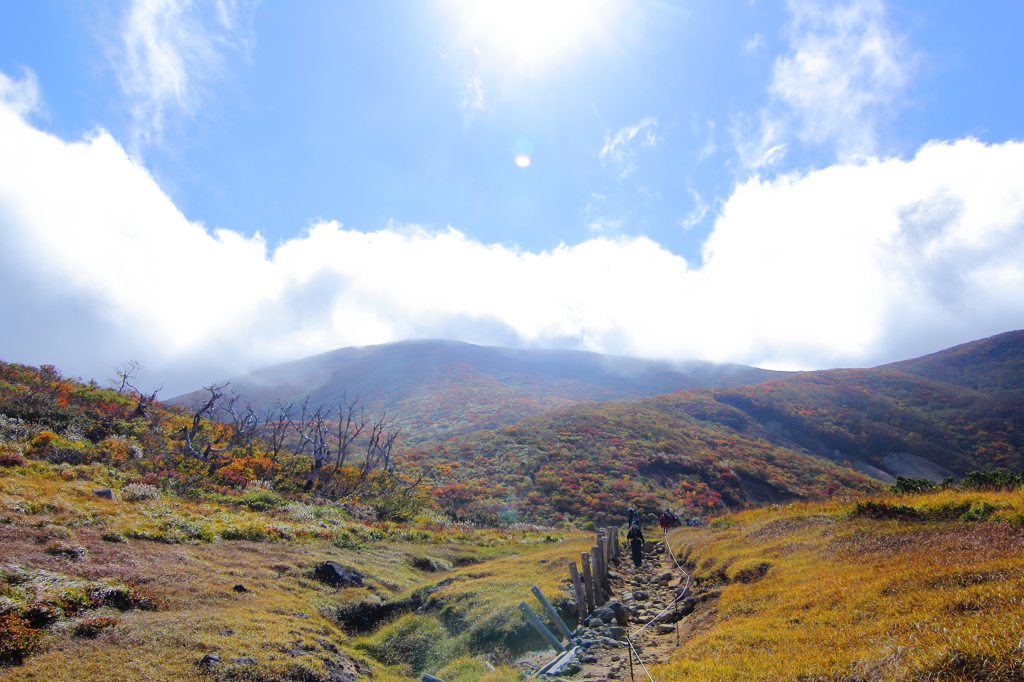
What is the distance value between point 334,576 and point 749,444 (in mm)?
54986

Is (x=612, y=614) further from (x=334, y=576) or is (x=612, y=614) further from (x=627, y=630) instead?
(x=334, y=576)

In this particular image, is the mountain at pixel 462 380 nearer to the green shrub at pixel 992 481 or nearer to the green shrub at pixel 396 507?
the green shrub at pixel 396 507

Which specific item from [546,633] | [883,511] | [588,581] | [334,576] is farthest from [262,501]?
[883,511]

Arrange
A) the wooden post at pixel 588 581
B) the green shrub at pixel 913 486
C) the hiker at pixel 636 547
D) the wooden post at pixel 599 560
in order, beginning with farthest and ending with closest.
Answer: the hiker at pixel 636 547, the green shrub at pixel 913 486, the wooden post at pixel 599 560, the wooden post at pixel 588 581

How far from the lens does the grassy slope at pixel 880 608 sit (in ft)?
16.2

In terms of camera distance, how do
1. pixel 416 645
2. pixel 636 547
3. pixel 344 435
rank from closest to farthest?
pixel 416 645 → pixel 636 547 → pixel 344 435

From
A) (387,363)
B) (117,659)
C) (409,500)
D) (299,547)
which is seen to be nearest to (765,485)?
(409,500)

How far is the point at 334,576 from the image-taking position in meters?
16.2

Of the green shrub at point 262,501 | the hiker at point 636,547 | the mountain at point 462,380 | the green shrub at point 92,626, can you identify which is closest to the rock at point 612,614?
the hiker at point 636,547

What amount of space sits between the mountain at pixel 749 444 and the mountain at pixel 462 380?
21.3m

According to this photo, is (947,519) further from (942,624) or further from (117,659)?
(117,659)

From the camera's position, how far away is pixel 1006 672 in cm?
420

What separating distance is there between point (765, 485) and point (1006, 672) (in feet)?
159

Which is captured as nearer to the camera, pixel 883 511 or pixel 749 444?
pixel 883 511
